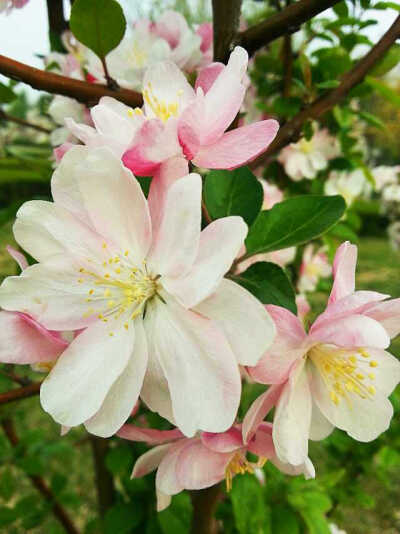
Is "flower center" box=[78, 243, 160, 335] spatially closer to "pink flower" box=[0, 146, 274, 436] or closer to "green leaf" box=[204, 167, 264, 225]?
"pink flower" box=[0, 146, 274, 436]

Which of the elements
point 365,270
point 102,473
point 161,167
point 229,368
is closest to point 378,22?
point 161,167

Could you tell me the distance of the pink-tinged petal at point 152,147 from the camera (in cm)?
49

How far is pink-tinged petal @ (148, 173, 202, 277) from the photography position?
0.49 metres

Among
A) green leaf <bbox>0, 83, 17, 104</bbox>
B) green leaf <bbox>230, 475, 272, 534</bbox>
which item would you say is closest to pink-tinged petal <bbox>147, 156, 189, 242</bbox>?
green leaf <bbox>0, 83, 17, 104</bbox>

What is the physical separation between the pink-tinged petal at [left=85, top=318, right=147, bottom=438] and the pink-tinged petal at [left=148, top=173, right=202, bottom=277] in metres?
0.10

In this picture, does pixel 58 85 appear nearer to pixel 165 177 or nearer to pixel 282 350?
pixel 165 177

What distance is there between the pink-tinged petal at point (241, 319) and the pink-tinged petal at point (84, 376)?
11cm

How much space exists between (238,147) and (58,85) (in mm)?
328

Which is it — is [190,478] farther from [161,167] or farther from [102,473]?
[102,473]

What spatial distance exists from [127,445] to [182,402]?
3.27 feet

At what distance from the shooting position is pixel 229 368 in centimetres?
48

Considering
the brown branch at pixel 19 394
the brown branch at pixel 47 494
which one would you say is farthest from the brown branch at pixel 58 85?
the brown branch at pixel 47 494

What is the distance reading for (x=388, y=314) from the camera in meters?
0.57

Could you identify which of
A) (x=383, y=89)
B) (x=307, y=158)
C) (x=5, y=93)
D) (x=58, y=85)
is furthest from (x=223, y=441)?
(x=307, y=158)
